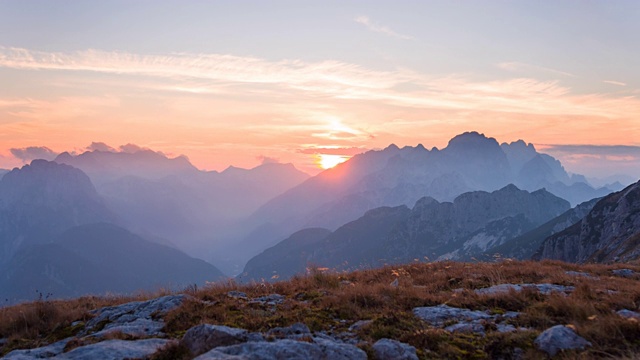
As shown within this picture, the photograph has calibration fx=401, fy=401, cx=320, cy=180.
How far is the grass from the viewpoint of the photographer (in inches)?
307

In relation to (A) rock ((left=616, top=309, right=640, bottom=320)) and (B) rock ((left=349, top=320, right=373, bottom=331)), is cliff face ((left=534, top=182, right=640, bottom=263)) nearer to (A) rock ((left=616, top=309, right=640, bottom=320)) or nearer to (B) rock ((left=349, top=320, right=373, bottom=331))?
(A) rock ((left=616, top=309, right=640, bottom=320))

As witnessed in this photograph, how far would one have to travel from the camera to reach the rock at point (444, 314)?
32.7 ft

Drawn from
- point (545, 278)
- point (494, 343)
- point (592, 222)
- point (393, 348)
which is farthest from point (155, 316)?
point (592, 222)

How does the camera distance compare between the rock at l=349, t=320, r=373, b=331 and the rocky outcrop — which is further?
the rock at l=349, t=320, r=373, b=331

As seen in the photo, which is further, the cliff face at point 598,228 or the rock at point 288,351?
the cliff face at point 598,228

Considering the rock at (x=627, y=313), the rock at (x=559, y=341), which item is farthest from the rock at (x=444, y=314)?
the rock at (x=627, y=313)

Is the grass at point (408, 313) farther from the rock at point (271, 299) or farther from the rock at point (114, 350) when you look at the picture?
the rock at point (114, 350)

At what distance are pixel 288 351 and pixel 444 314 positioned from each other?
503 centimetres

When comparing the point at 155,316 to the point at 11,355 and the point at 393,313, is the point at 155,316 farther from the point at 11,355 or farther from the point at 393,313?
the point at 393,313

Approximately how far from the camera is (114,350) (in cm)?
771

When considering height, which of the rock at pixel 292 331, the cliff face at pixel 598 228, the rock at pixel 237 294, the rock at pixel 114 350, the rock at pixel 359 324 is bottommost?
the cliff face at pixel 598 228

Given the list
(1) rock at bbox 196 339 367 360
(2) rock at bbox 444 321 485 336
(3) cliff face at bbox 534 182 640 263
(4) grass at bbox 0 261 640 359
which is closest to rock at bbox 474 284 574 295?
(4) grass at bbox 0 261 640 359

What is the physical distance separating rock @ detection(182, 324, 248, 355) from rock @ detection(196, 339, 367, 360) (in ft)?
1.91

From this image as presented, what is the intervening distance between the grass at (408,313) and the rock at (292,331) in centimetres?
38
